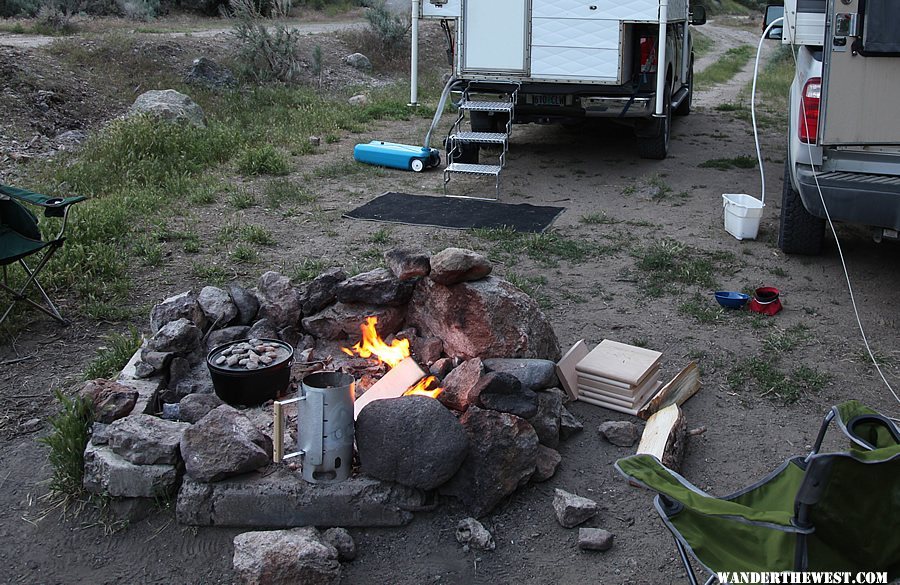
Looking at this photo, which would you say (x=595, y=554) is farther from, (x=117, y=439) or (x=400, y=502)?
(x=117, y=439)

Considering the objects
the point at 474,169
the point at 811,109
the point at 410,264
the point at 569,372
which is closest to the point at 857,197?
the point at 811,109

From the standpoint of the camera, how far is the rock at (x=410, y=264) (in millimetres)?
4285

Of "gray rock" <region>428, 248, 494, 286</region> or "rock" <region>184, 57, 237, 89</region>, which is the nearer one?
"gray rock" <region>428, 248, 494, 286</region>

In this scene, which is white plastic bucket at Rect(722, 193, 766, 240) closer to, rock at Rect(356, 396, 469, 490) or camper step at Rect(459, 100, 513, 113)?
camper step at Rect(459, 100, 513, 113)

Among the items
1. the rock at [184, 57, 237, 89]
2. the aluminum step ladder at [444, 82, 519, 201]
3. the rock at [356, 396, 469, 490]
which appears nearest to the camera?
the rock at [356, 396, 469, 490]

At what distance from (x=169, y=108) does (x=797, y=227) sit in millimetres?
7339

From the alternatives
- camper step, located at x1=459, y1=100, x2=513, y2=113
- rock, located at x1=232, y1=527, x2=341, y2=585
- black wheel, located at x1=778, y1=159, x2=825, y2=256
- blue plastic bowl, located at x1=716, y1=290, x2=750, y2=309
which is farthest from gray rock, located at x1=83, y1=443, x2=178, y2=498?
camper step, located at x1=459, y1=100, x2=513, y2=113

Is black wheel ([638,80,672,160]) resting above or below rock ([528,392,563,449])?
above

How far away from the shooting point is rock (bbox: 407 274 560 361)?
13.6 feet

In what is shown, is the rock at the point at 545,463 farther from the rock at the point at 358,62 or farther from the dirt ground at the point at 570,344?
the rock at the point at 358,62

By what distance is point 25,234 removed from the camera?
17.3 feet

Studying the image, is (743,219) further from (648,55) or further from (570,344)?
(648,55)

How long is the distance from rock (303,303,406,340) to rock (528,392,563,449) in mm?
911

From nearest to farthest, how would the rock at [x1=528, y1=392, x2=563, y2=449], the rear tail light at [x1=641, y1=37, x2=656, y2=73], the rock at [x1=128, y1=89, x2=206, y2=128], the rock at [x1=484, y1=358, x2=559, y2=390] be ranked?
1. the rock at [x1=528, y1=392, x2=563, y2=449]
2. the rock at [x1=484, y1=358, x2=559, y2=390]
3. the rear tail light at [x1=641, y1=37, x2=656, y2=73]
4. the rock at [x1=128, y1=89, x2=206, y2=128]
